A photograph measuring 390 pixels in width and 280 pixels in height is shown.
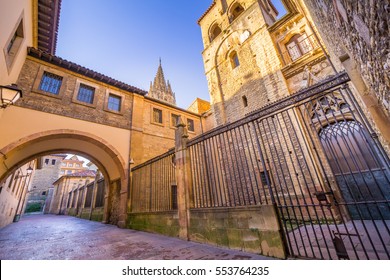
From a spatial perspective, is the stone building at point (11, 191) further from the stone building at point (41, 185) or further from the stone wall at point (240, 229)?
the stone building at point (41, 185)

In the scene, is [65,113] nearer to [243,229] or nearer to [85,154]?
[85,154]

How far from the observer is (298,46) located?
9.82 m

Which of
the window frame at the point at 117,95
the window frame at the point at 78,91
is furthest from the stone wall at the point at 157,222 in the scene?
the window frame at the point at 78,91

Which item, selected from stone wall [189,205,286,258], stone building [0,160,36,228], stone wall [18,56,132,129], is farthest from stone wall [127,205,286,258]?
stone building [0,160,36,228]

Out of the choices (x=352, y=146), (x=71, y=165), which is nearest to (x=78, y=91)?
(x=352, y=146)

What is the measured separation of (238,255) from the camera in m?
3.03

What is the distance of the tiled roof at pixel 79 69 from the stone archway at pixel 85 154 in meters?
3.87

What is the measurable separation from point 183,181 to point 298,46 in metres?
10.3

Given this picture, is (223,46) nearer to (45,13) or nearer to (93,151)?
(45,13)

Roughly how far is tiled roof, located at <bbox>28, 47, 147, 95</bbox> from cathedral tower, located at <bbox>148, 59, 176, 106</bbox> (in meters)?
29.2

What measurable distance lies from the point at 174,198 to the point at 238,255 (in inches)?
280

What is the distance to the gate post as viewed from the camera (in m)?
4.68

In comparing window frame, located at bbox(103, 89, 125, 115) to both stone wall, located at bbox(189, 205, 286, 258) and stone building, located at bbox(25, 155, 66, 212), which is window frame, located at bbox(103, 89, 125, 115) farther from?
stone building, located at bbox(25, 155, 66, 212)
